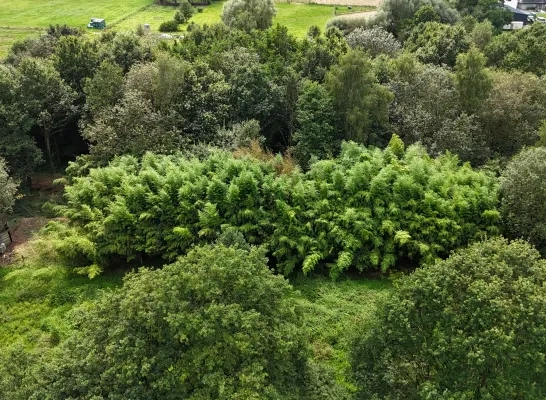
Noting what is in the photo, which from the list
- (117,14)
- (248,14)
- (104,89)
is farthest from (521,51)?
(117,14)

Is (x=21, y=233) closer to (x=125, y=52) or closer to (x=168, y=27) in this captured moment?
(x=125, y=52)

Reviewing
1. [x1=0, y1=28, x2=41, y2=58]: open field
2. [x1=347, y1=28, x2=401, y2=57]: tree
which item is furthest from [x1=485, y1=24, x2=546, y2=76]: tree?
[x1=0, y1=28, x2=41, y2=58]: open field

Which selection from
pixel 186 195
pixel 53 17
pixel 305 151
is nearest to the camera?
pixel 186 195

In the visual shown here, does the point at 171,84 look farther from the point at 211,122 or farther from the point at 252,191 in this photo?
the point at 252,191

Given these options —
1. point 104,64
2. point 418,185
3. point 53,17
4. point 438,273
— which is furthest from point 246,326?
point 53,17

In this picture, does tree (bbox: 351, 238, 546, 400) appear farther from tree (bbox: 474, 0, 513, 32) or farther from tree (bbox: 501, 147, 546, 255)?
tree (bbox: 474, 0, 513, 32)
